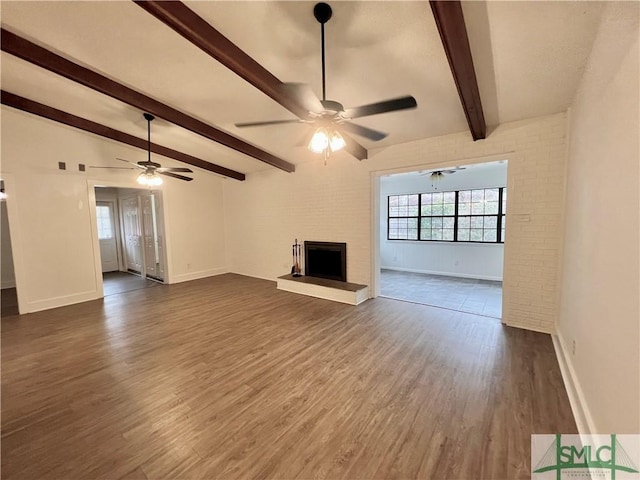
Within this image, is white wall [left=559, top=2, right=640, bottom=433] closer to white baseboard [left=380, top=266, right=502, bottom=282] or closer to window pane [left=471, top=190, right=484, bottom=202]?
white baseboard [left=380, top=266, right=502, bottom=282]

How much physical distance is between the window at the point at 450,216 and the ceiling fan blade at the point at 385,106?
495 centimetres

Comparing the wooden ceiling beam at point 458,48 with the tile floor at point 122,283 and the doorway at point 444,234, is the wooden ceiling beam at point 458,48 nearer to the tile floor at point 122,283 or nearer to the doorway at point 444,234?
the doorway at point 444,234

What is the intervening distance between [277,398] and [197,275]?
540cm

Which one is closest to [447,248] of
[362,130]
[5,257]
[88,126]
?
[362,130]

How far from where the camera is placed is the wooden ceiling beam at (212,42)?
188cm

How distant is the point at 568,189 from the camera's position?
291 cm

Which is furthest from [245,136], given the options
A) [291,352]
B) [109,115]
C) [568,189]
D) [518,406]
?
[518,406]

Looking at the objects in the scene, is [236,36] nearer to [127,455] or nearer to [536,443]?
[127,455]

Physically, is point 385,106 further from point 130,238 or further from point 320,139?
point 130,238

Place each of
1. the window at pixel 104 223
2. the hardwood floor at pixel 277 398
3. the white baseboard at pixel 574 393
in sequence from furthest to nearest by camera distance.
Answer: the window at pixel 104 223, the white baseboard at pixel 574 393, the hardwood floor at pixel 277 398

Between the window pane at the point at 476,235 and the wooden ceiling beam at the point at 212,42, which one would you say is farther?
the window pane at the point at 476,235

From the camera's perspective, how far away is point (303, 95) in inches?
69.8

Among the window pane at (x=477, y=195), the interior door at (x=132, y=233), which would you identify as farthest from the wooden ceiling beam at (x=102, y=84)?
the window pane at (x=477, y=195)

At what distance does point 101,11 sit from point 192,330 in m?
3.38
